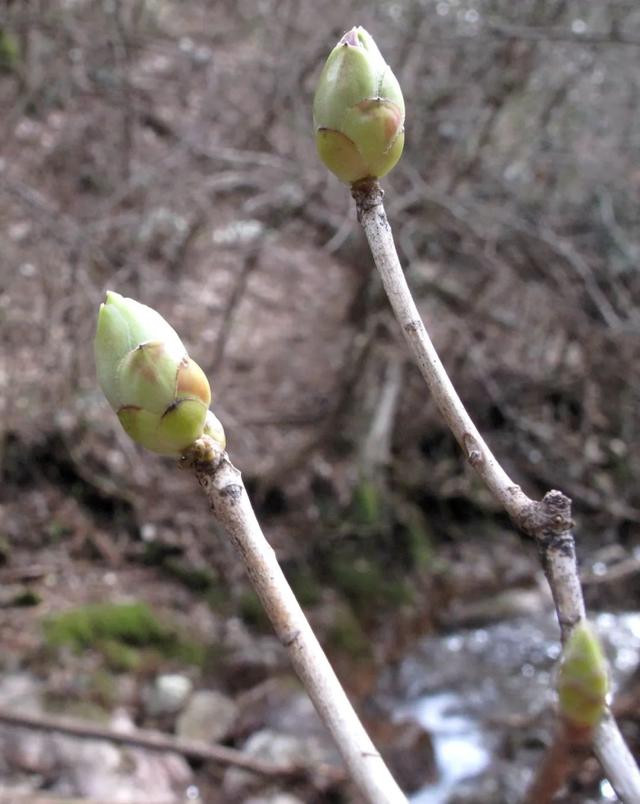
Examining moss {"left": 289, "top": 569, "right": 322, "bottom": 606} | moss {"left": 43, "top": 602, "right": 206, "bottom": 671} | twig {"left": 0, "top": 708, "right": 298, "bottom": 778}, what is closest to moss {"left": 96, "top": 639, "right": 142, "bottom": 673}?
moss {"left": 43, "top": 602, "right": 206, "bottom": 671}

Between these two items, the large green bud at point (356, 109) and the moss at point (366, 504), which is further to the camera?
the moss at point (366, 504)

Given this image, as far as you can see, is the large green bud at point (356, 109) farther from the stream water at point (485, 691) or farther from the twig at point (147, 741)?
the stream water at point (485, 691)

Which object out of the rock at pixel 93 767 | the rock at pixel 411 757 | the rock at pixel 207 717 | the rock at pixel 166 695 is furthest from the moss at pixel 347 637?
the rock at pixel 93 767

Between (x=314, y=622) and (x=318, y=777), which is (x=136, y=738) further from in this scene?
(x=314, y=622)

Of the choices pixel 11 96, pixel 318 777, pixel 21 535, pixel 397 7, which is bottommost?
pixel 318 777

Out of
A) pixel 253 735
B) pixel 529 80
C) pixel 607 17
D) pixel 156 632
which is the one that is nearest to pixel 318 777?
pixel 253 735

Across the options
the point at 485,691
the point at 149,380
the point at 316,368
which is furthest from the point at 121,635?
the point at 149,380
